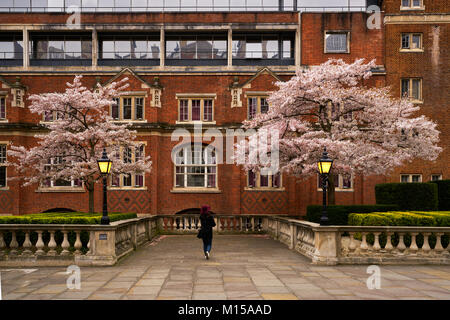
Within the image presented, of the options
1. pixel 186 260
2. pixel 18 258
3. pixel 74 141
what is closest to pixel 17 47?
pixel 74 141

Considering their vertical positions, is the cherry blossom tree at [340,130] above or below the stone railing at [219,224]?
above

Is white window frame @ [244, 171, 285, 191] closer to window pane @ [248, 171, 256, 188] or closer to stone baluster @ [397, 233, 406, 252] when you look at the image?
window pane @ [248, 171, 256, 188]

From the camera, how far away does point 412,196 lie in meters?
20.4

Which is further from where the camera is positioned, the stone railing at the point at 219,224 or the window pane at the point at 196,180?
the window pane at the point at 196,180

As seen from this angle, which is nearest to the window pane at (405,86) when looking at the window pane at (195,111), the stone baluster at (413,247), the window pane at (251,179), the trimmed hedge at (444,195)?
the trimmed hedge at (444,195)

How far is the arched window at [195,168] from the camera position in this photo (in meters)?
27.8

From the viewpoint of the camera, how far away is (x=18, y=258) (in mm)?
12508

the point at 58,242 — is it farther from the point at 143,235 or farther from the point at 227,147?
the point at 227,147

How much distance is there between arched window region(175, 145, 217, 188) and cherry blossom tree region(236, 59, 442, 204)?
7.46 m

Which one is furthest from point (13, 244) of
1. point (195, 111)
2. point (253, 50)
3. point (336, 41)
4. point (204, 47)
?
point (336, 41)

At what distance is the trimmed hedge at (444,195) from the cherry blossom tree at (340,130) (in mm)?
2779

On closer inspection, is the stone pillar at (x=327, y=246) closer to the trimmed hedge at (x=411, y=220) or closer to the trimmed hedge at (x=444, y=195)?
the trimmed hedge at (x=411, y=220)

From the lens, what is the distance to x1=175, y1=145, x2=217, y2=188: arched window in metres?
27.8

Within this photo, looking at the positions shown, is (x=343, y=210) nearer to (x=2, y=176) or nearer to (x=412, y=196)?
(x=412, y=196)
